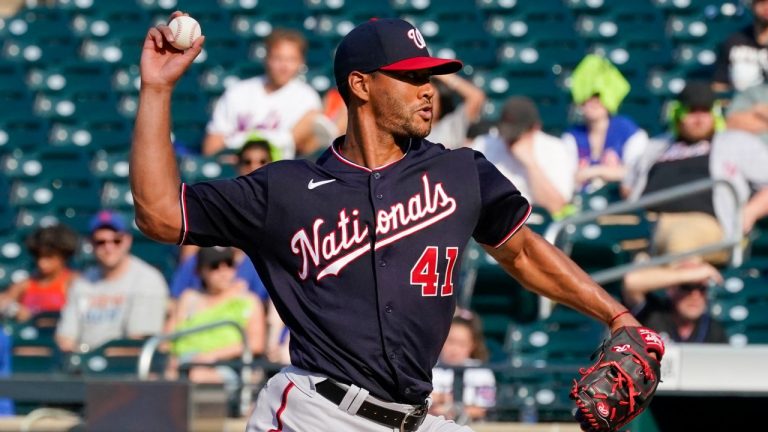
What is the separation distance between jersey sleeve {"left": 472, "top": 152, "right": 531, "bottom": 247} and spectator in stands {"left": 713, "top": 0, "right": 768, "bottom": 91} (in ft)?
17.2

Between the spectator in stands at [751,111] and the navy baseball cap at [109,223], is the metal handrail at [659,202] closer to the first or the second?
the spectator in stands at [751,111]

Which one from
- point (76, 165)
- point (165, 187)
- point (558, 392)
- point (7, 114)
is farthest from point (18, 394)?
point (7, 114)

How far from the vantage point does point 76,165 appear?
10414 mm

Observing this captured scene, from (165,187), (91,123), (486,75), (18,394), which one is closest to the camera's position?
(165,187)

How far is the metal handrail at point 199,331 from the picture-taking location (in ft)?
20.6

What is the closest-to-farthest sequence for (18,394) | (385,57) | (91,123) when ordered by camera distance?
(385,57)
(18,394)
(91,123)

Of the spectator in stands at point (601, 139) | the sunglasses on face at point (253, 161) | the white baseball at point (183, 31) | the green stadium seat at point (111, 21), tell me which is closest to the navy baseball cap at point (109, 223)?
the sunglasses on face at point (253, 161)

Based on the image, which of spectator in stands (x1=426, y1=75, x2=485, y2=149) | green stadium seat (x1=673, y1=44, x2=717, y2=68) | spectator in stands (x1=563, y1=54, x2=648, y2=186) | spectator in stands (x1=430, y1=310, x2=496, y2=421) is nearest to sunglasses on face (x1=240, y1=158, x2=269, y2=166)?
spectator in stands (x1=426, y1=75, x2=485, y2=149)

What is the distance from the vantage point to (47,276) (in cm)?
857

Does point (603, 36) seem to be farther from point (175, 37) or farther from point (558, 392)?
point (175, 37)

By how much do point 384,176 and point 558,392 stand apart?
281 centimetres

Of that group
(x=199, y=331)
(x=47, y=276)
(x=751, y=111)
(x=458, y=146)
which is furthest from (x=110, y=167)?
(x=751, y=111)

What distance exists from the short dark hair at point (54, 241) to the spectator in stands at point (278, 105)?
1.36 m

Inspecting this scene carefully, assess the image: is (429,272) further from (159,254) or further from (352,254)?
(159,254)
